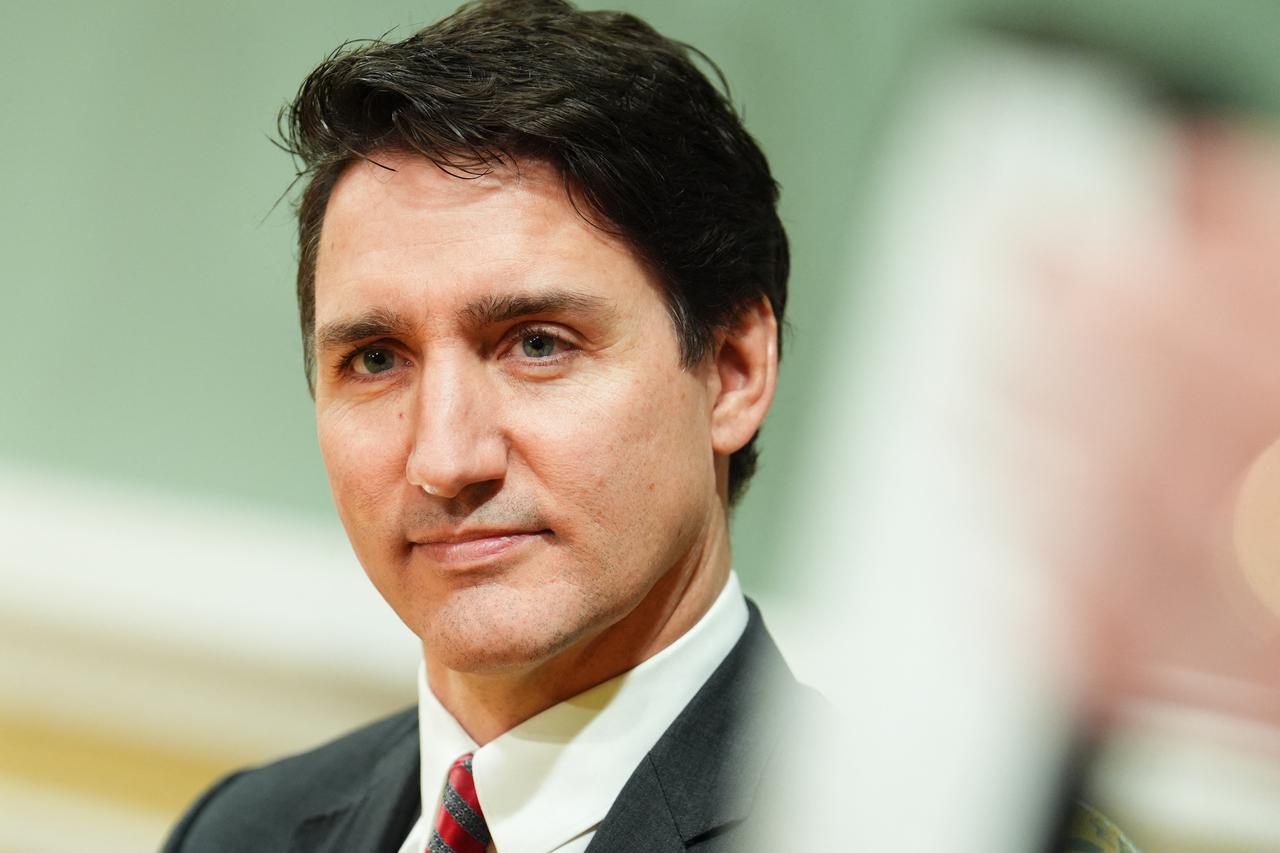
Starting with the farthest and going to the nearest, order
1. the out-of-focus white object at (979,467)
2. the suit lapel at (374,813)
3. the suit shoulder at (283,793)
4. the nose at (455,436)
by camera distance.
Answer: the suit shoulder at (283,793) < the suit lapel at (374,813) < the nose at (455,436) < the out-of-focus white object at (979,467)

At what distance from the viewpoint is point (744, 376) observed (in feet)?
4.66

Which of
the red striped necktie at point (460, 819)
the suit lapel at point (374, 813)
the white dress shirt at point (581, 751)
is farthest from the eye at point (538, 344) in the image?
the suit lapel at point (374, 813)

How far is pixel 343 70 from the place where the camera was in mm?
1318

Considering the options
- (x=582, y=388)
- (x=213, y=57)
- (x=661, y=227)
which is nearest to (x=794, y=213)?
(x=661, y=227)

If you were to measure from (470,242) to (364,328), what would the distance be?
0.15 m

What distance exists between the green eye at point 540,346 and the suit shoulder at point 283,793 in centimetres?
57

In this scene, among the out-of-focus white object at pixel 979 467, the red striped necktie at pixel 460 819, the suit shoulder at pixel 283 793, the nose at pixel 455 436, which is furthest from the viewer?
the suit shoulder at pixel 283 793

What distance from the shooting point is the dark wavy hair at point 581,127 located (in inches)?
48.9

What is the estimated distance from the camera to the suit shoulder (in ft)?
5.12

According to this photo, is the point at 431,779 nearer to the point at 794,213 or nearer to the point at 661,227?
the point at 661,227

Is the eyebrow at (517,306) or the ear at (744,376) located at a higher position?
the eyebrow at (517,306)

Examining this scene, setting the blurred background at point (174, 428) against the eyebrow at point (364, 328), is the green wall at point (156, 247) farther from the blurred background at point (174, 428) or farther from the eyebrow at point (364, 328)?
the eyebrow at point (364, 328)

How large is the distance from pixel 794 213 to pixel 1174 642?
1.65 meters

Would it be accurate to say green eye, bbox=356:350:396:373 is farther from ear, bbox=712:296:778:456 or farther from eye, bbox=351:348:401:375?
ear, bbox=712:296:778:456
